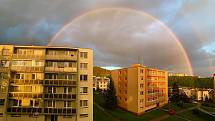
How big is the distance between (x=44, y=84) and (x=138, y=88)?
129ft

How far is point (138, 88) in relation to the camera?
84.7 m

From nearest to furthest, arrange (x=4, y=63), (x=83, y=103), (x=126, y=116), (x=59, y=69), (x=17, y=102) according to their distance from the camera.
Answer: (x=17, y=102) → (x=4, y=63) → (x=83, y=103) → (x=59, y=69) → (x=126, y=116)

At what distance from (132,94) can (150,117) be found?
10.5 meters

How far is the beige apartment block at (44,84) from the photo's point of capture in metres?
52.9

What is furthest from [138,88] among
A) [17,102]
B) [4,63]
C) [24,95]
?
[4,63]

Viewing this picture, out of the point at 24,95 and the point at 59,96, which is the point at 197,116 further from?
the point at 24,95

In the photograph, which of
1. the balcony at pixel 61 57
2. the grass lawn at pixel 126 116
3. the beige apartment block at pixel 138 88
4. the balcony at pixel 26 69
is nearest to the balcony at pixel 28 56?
the balcony at pixel 61 57

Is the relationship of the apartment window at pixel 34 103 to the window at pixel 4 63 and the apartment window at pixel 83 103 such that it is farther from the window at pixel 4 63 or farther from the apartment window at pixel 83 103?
the window at pixel 4 63

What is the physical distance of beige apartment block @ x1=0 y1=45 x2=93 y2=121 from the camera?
52.9m

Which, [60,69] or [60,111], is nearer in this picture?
[60,111]

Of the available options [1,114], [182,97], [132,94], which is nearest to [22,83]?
[1,114]

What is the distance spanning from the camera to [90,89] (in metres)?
56.3

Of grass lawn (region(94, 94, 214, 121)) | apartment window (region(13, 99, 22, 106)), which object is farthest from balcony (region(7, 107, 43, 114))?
grass lawn (region(94, 94, 214, 121))

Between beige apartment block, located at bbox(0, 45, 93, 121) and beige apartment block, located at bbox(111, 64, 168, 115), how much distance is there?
32032 millimetres
